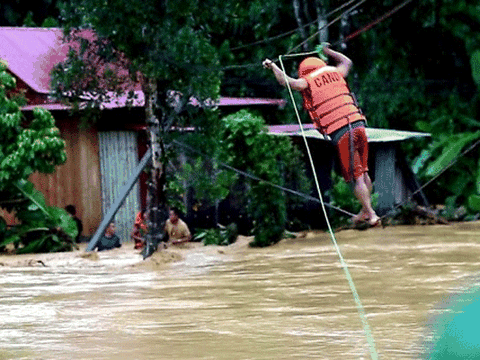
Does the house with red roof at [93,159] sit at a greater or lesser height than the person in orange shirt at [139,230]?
greater

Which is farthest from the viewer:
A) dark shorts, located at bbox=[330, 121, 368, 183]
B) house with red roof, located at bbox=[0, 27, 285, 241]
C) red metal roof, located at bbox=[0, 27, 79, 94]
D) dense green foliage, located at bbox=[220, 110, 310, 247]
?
house with red roof, located at bbox=[0, 27, 285, 241]

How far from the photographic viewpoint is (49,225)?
17.8 m

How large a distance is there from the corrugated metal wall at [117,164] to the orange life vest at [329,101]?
12.3m

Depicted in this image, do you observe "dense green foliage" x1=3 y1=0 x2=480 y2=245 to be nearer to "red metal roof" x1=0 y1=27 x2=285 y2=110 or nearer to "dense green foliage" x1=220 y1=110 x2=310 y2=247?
"dense green foliage" x1=220 y1=110 x2=310 y2=247

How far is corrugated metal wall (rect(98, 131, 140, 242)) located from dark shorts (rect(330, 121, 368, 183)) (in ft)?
39.1

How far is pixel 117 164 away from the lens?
1973 centimetres

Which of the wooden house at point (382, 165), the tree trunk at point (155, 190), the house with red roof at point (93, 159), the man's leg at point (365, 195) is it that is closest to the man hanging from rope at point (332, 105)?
the man's leg at point (365, 195)

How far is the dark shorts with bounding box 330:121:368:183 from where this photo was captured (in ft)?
24.7

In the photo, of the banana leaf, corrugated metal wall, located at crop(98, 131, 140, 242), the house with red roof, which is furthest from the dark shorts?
the banana leaf

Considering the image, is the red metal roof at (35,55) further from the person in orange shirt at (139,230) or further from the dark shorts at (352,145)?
the dark shorts at (352,145)

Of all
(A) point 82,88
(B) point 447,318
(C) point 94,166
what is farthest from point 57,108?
(B) point 447,318

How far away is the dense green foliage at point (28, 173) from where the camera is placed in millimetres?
17234

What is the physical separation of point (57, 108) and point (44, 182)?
1.31 m

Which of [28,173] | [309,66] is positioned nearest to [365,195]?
[309,66]
